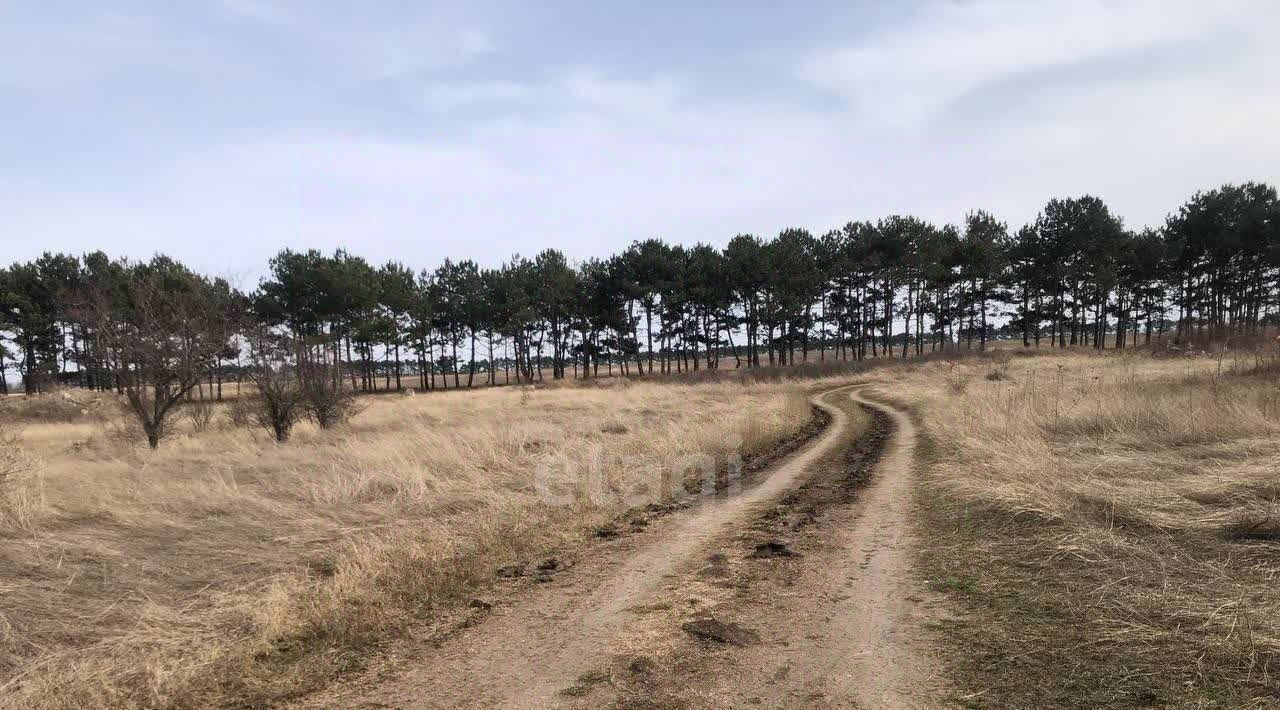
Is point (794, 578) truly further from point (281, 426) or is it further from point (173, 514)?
point (281, 426)

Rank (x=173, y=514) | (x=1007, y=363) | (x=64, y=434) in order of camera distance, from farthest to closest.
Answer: (x=1007, y=363), (x=64, y=434), (x=173, y=514)

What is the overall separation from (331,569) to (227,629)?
54.5 inches

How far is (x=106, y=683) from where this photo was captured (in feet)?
12.0

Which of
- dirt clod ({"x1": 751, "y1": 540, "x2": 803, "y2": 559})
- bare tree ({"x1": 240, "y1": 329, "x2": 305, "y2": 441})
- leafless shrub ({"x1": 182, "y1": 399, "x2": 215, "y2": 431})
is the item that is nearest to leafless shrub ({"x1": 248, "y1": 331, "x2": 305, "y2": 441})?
bare tree ({"x1": 240, "y1": 329, "x2": 305, "y2": 441})

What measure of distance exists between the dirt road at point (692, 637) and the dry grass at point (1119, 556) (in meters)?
0.49

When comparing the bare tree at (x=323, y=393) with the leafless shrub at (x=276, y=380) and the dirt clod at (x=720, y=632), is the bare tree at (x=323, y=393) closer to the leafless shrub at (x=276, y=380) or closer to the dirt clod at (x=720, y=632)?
the leafless shrub at (x=276, y=380)

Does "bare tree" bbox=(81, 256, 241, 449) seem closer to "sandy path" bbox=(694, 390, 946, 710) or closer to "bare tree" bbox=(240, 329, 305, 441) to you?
"bare tree" bbox=(240, 329, 305, 441)

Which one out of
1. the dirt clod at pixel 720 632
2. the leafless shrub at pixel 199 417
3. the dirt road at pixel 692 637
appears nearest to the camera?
the dirt road at pixel 692 637

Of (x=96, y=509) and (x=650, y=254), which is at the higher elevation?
(x=650, y=254)

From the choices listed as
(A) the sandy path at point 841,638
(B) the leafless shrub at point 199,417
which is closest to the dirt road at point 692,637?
(A) the sandy path at point 841,638

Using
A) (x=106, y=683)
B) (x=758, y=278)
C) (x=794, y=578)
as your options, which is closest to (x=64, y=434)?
(x=106, y=683)

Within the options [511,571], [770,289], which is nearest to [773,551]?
[511,571]

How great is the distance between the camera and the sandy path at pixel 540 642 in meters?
3.59

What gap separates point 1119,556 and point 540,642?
15.4ft
